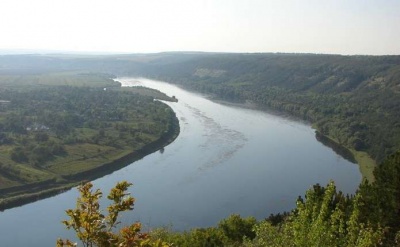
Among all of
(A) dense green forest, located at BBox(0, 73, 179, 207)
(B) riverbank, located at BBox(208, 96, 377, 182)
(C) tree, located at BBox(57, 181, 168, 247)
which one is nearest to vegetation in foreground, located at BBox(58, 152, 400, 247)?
(C) tree, located at BBox(57, 181, 168, 247)

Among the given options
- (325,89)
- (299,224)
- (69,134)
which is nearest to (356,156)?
(69,134)

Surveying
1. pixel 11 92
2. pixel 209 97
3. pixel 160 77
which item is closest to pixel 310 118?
pixel 209 97

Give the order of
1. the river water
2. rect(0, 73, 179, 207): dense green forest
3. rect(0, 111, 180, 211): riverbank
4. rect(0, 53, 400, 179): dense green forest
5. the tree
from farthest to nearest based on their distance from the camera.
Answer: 1. rect(0, 53, 400, 179): dense green forest
2. rect(0, 73, 179, 207): dense green forest
3. rect(0, 111, 180, 211): riverbank
4. the river water
5. the tree

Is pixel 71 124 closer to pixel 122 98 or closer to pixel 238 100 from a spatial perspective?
→ pixel 122 98

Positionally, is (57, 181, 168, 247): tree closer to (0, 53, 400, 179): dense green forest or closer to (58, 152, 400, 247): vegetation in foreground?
(58, 152, 400, 247): vegetation in foreground

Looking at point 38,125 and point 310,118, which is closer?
point 38,125
